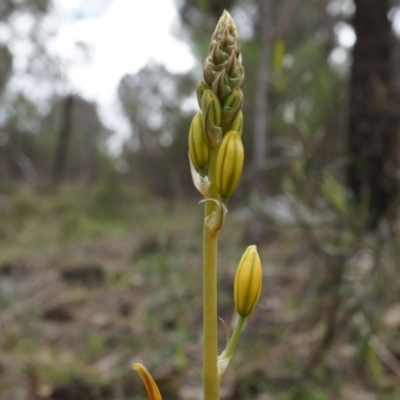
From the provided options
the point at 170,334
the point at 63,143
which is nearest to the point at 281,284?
the point at 170,334

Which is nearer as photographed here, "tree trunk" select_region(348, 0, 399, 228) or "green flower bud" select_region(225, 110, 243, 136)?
"green flower bud" select_region(225, 110, 243, 136)

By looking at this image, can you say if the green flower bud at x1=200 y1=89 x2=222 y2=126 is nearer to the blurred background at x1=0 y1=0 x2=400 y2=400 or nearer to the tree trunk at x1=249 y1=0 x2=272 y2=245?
the blurred background at x1=0 y1=0 x2=400 y2=400

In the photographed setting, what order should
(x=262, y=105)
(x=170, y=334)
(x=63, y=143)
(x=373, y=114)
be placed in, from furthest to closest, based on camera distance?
(x=63, y=143) < (x=262, y=105) < (x=170, y=334) < (x=373, y=114)

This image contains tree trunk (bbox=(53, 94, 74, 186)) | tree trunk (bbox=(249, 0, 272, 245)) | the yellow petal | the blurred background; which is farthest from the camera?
tree trunk (bbox=(53, 94, 74, 186))

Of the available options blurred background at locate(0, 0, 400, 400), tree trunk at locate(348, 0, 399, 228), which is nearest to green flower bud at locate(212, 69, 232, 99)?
blurred background at locate(0, 0, 400, 400)

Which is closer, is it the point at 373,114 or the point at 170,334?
the point at 373,114

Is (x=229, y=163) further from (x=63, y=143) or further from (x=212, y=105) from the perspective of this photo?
(x=63, y=143)

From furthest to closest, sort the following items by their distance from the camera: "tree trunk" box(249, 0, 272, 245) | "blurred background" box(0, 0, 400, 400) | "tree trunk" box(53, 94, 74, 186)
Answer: "tree trunk" box(53, 94, 74, 186) < "tree trunk" box(249, 0, 272, 245) < "blurred background" box(0, 0, 400, 400)
